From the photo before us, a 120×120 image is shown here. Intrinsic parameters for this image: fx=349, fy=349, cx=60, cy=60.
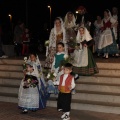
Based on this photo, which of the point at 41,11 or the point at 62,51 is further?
the point at 41,11

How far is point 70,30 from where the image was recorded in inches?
408

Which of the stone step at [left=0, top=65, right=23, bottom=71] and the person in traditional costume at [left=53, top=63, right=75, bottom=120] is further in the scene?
the stone step at [left=0, top=65, right=23, bottom=71]

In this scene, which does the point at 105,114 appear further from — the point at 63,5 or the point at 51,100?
the point at 63,5

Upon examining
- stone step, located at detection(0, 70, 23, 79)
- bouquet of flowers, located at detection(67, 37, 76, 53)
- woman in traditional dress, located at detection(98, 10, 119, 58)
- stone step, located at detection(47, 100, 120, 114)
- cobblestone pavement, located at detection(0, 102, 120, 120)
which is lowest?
cobblestone pavement, located at detection(0, 102, 120, 120)

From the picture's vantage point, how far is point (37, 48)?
21656mm

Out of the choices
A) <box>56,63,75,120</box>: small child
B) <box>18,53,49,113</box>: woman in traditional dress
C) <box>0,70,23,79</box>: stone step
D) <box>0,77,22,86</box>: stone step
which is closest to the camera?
<box>56,63,75,120</box>: small child

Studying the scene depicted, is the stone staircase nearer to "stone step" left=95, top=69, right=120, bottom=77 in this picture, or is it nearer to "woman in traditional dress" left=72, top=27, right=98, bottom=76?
"stone step" left=95, top=69, right=120, bottom=77

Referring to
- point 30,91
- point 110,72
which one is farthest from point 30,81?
point 110,72

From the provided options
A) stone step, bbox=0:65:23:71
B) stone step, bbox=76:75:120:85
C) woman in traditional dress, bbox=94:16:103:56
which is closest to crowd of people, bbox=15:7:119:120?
stone step, bbox=76:75:120:85

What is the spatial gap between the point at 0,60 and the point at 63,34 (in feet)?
9.83

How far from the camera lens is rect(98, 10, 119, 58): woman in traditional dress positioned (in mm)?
11680

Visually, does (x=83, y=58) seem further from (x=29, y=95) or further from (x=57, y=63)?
(x=29, y=95)

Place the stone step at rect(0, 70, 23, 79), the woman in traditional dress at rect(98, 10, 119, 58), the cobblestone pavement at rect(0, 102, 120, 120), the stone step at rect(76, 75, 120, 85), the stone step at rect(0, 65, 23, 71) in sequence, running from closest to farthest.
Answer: the cobblestone pavement at rect(0, 102, 120, 120) < the stone step at rect(76, 75, 120, 85) < the stone step at rect(0, 70, 23, 79) < the stone step at rect(0, 65, 23, 71) < the woman in traditional dress at rect(98, 10, 119, 58)

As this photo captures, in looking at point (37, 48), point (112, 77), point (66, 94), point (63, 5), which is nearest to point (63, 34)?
point (112, 77)
